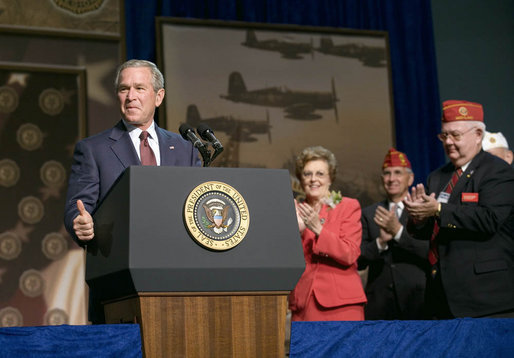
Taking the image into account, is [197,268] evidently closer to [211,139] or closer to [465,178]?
[211,139]

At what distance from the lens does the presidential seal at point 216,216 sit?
55.4 inches

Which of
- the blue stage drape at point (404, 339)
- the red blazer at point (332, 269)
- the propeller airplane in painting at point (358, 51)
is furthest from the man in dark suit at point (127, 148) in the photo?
the propeller airplane in painting at point (358, 51)

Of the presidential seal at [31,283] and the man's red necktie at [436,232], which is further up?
the man's red necktie at [436,232]

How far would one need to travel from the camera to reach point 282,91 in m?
5.12

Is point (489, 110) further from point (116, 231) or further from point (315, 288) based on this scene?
point (116, 231)

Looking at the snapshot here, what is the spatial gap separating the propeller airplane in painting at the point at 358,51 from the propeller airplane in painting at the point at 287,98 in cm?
26

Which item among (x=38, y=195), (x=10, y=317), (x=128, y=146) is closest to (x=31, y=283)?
(x=10, y=317)

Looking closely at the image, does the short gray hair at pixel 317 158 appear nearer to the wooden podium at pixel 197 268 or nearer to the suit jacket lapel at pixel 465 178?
the suit jacket lapel at pixel 465 178

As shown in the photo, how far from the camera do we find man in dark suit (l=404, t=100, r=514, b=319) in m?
2.72

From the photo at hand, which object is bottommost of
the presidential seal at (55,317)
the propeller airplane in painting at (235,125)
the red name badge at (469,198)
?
the presidential seal at (55,317)

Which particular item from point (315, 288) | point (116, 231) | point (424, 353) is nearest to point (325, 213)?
point (315, 288)

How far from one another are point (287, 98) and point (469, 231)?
8.27ft

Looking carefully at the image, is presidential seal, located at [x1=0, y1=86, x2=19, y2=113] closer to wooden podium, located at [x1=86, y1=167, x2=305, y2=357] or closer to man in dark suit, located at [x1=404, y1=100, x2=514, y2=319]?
man in dark suit, located at [x1=404, y1=100, x2=514, y2=319]

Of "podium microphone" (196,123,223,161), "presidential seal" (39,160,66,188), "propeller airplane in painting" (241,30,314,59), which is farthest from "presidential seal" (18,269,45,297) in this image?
"podium microphone" (196,123,223,161)
